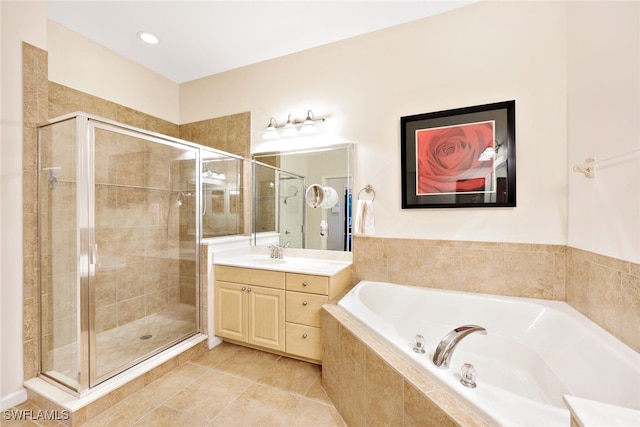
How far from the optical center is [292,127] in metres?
2.61

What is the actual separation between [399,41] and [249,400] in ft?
9.78

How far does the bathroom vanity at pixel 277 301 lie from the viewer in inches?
80.4

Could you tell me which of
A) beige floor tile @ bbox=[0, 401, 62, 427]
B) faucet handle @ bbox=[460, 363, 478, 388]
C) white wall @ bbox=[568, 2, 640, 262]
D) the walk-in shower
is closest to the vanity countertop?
the walk-in shower

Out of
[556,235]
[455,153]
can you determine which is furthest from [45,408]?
[556,235]

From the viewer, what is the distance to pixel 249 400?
1734 millimetres

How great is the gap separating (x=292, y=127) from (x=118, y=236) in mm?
1838

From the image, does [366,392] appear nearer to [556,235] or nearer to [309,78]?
[556,235]

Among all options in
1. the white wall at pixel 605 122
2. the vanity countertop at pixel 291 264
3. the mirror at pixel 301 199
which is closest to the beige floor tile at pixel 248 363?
the vanity countertop at pixel 291 264

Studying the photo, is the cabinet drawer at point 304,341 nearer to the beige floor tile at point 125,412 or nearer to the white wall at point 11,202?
the beige floor tile at point 125,412

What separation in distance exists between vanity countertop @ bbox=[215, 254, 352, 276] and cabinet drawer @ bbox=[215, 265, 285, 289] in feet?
0.12

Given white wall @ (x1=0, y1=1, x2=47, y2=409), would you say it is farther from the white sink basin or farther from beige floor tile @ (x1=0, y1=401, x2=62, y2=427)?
the white sink basin

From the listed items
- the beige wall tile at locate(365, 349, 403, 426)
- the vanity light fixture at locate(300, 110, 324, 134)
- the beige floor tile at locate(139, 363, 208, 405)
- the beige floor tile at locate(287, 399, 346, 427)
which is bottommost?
the beige floor tile at locate(287, 399, 346, 427)

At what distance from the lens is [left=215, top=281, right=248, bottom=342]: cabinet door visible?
91.0 inches

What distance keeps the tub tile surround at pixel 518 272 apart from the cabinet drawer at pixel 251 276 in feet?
2.35
